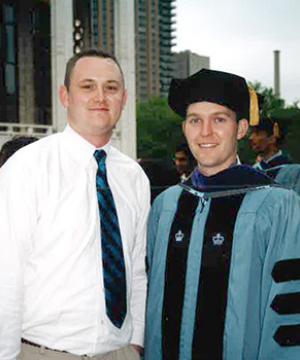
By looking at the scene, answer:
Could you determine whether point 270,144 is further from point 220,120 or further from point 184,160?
point 220,120

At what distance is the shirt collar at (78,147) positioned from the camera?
2861mm

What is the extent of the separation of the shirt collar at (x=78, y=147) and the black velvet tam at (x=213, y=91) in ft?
2.00

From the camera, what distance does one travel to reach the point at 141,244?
3121mm

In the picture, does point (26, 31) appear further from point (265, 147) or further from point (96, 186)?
point (96, 186)

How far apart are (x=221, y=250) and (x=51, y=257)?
0.86m

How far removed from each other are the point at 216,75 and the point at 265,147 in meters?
4.55

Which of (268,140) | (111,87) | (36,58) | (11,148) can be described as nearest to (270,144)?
(268,140)

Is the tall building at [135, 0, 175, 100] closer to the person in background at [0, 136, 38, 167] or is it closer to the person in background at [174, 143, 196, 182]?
the person in background at [174, 143, 196, 182]

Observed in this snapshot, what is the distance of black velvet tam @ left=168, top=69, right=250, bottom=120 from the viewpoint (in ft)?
9.71

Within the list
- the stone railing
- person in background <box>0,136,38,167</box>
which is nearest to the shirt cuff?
person in background <box>0,136,38,167</box>

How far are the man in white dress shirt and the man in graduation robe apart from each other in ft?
0.75

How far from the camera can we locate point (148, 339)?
10.0 ft

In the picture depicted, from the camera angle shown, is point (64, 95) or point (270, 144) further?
point (270, 144)

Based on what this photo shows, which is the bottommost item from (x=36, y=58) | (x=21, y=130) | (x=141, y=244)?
(x=141, y=244)
